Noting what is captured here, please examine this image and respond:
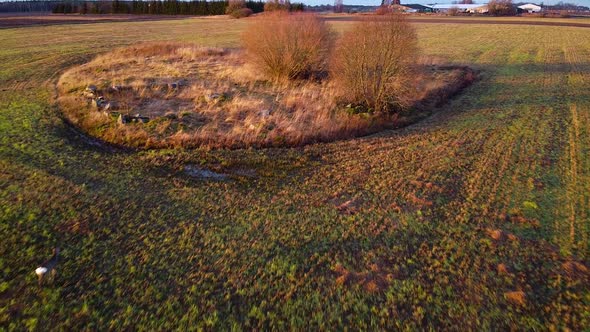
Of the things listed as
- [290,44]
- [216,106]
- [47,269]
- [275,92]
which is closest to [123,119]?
[216,106]

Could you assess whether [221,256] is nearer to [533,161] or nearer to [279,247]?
[279,247]

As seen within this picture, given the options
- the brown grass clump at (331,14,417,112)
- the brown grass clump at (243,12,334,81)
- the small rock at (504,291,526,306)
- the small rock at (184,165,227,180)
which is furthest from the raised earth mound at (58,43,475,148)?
the small rock at (504,291,526,306)

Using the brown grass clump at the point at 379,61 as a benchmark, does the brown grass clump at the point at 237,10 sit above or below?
above

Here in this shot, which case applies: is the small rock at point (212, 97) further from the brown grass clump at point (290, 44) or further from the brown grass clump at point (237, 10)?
the brown grass clump at point (237, 10)

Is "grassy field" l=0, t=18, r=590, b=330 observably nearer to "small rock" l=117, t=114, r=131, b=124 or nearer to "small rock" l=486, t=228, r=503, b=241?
"small rock" l=486, t=228, r=503, b=241

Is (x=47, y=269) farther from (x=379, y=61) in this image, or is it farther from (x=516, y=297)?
(x=379, y=61)

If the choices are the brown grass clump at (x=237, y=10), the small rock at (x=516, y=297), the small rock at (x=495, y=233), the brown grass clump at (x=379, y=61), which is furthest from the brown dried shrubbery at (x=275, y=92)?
the brown grass clump at (x=237, y=10)

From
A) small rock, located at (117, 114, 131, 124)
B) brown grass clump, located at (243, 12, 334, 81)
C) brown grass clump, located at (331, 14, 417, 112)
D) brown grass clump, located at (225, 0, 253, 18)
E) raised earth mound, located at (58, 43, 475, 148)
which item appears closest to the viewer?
raised earth mound, located at (58, 43, 475, 148)
